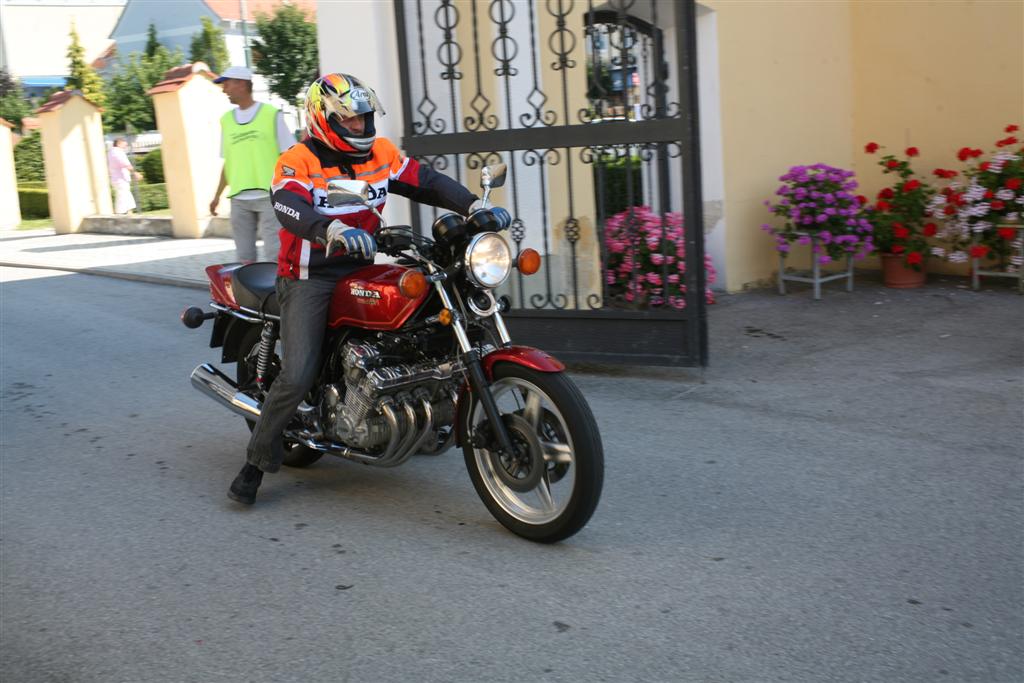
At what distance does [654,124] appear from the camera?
21.4 feet

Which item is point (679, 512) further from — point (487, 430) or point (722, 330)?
point (722, 330)

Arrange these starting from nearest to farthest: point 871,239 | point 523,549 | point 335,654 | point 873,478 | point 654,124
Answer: point 335,654, point 523,549, point 873,478, point 654,124, point 871,239

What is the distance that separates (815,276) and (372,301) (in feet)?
18.2

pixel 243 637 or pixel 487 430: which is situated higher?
pixel 487 430

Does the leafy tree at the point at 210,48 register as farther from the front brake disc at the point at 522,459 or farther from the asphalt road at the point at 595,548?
the front brake disc at the point at 522,459

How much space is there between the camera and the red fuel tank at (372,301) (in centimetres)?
430

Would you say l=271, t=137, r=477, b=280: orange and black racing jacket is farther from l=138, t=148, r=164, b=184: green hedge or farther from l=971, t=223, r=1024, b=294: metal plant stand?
l=138, t=148, r=164, b=184: green hedge

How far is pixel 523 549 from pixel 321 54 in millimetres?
4779

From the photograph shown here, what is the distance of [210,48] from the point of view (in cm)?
5081

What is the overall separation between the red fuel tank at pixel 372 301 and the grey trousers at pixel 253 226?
3.72 metres

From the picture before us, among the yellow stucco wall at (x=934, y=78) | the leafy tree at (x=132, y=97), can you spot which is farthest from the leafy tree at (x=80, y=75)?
the yellow stucco wall at (x=934, y=78)

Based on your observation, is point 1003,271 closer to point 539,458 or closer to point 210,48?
point 539,458

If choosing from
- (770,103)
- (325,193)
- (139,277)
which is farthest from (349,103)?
(139,277)

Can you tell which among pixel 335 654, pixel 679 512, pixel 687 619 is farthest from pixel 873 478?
pixel 335 654
